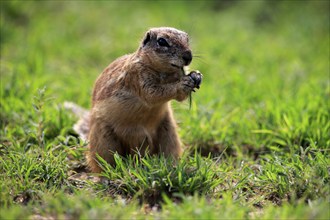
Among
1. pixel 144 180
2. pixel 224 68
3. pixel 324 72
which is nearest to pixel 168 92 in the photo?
pixel 144 180

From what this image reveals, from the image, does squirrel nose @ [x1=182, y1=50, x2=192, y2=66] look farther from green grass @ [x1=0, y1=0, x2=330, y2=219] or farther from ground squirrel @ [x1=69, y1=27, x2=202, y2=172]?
green grass @ [x1=0, y1=0, x2=330, y2=219]

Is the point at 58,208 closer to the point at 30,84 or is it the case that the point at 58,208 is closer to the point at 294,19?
the point at 30,84

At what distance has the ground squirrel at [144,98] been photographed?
4.55 meters

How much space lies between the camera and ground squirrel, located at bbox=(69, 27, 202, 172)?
455 cm

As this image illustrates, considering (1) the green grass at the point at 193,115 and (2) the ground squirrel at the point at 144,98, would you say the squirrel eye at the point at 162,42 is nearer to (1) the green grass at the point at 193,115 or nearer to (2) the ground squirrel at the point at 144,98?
(2) the ground squirrel at the point at 144,98

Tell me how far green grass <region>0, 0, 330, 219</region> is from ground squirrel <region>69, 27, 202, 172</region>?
0.73ft

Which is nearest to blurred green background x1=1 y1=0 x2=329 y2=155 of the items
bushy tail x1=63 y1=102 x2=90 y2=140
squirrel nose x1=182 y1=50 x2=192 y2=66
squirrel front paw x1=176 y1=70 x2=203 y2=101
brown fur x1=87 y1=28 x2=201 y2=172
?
bushy tail x1=63 y1=102 x2=90 y2=140

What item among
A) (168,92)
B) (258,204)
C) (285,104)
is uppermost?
(168,92)

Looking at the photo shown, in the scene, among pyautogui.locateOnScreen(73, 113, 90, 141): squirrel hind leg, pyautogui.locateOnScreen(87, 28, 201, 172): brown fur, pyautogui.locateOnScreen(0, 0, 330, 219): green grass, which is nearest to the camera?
pyautogui.locateOnScreen(0, 0, 330, 219): green grass

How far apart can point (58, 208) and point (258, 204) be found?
63.6 inches

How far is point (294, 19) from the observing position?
9984 millimetres

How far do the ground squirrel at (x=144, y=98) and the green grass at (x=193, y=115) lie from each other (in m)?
0.22

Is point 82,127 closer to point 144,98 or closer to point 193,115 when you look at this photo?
point 144,98

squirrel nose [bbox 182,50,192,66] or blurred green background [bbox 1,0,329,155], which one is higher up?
squirrel nose [bbox 182,50,192,66]
